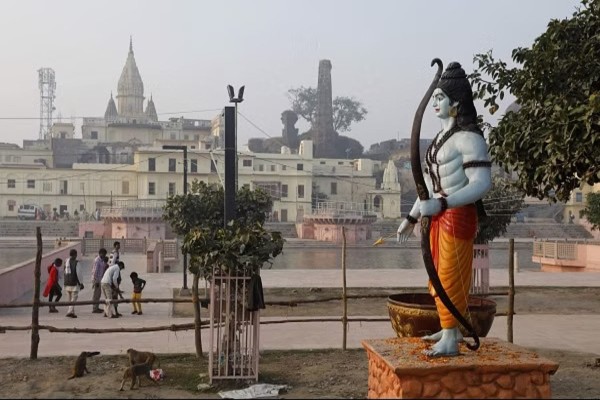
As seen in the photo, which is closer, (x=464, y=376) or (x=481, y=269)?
(x=464, y=376)

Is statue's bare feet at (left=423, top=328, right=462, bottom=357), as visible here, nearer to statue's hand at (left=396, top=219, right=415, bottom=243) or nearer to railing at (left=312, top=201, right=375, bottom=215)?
statue's hand at (left=396, top=219, right=415, bottom=243)

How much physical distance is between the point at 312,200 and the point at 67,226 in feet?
76.7

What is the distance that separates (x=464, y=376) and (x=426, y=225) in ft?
4.18

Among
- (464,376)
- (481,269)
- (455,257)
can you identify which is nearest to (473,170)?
(455,257)

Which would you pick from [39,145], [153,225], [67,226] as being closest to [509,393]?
[153,225]

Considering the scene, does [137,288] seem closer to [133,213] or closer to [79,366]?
[79,366]

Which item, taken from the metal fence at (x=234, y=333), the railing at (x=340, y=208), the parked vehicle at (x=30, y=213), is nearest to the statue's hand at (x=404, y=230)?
the metal fence at (x=234, y=333)

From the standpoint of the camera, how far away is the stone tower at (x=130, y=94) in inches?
3088

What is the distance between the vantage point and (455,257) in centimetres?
527

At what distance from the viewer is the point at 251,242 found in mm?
7039

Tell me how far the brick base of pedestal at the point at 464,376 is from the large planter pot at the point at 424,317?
72 centimetres

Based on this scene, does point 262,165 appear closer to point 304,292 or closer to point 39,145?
point 39,145

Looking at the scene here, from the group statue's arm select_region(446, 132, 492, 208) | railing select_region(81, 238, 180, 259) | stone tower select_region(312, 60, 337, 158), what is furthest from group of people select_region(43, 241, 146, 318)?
stone tower select_region(312, 60, 337, 158)

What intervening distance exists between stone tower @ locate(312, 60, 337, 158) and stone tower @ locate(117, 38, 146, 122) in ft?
71.4
